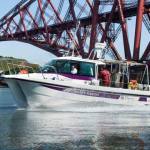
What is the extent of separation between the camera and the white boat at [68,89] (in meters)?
33.9

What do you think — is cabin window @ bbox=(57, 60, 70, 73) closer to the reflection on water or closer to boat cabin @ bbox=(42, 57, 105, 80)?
boat cabin @ bbox=(42, 57, 105, 80)

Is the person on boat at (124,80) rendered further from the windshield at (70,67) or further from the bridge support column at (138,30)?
the bridge support column at (138,30)

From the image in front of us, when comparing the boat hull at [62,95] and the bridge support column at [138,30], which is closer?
the boat hull at [62,95]

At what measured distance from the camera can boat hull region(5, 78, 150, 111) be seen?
33.9 metres

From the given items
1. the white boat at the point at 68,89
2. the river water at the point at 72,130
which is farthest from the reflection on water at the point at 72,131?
the white boat at the point at 68,89

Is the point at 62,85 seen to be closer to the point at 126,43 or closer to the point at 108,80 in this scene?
the point at 108,80

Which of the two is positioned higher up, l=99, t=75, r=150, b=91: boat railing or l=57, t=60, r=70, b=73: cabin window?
l=57, t=60, r=70, b=73: cabin window

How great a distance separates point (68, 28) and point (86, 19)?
9.62 m

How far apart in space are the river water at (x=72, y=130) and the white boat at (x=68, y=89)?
2.90ft

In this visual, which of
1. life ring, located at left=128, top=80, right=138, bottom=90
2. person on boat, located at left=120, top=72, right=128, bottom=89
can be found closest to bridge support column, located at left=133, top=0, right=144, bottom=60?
person on boat, located at left=120, top=72, right=128, bottom=89

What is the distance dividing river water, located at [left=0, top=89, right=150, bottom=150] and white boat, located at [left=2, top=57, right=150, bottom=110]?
0.88m

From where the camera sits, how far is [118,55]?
68.1 m

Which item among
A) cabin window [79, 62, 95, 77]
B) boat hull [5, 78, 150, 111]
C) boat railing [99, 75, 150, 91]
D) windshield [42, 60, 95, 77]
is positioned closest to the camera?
boat hull [5, 78, 150, 111]

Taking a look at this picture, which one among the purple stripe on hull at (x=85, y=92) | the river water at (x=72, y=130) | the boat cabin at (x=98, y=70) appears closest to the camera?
the river water at (x=72, y=130)
